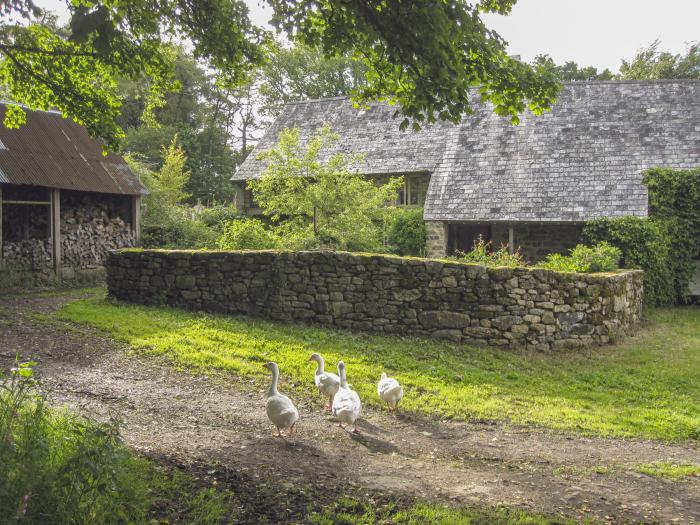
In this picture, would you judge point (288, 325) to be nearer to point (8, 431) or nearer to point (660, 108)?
point (8, 431)

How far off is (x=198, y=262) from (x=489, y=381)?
6.70 m

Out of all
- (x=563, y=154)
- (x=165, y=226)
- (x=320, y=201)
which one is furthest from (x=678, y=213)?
(x=165, y=226)

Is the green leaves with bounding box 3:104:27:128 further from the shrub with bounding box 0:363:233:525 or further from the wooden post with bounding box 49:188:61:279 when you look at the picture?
the shrub with bounding box 0:363:233:525

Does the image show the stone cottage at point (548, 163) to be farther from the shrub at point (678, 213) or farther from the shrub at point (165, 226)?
the shrub at point (165, 226)

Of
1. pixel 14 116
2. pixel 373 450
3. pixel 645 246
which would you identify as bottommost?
pixel 373 450

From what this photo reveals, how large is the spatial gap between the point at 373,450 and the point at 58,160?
15.7 meters

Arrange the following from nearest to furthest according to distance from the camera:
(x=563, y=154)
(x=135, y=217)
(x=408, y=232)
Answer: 1. (x=563, y=154)
2. (x=135, y=217)
3. (x=408, y=232)

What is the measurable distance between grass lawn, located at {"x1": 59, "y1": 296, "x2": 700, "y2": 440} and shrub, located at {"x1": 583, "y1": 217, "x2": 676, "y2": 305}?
15.0ft

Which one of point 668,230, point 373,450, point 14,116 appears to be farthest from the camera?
point 668,230

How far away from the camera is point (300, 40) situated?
738 cm

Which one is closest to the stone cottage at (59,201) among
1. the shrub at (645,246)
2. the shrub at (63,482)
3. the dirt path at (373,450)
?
the dirt path at (373,450)

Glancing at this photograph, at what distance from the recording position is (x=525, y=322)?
36.0 feet

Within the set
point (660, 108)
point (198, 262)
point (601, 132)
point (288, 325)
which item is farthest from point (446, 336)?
point (660, 108)

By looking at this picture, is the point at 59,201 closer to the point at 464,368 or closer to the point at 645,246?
the point at 464,368
